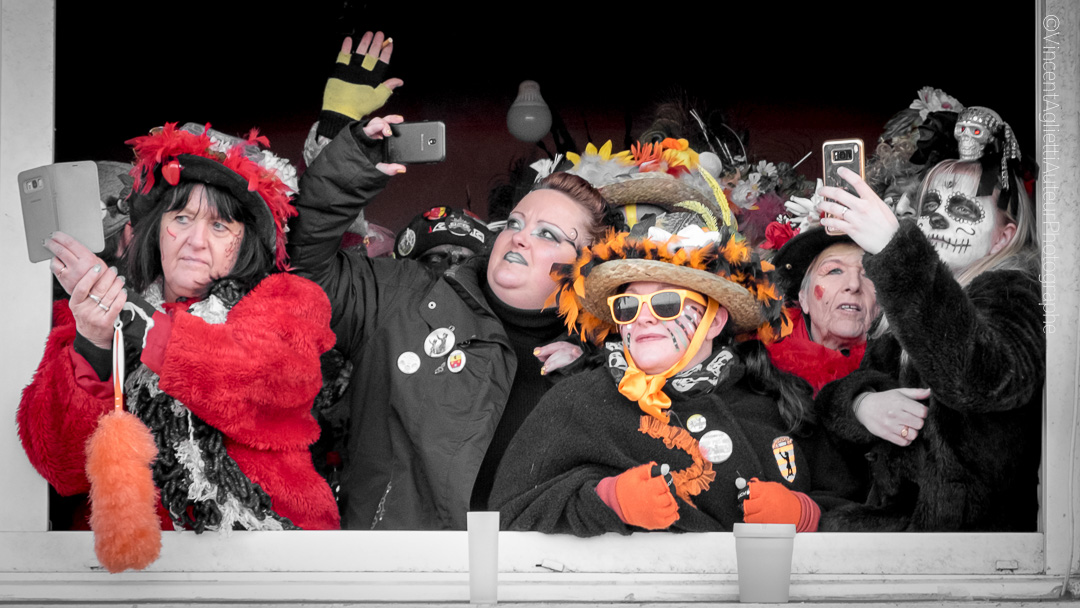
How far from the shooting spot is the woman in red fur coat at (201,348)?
3.76 meters

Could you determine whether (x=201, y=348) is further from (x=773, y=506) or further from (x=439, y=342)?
(x=773, y=506)

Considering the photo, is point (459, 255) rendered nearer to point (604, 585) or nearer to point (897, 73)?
point (604, 585)

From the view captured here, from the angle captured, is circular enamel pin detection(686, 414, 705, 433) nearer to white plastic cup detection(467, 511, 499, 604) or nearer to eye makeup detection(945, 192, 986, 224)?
white plastic cup detection(467, 511, 499, 604)

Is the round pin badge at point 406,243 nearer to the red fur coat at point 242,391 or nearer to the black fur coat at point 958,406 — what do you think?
the red fur coat at point 242,391

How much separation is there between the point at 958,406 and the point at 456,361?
1.83 m

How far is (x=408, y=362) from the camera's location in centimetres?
444

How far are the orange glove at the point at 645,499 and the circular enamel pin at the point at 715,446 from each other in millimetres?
240

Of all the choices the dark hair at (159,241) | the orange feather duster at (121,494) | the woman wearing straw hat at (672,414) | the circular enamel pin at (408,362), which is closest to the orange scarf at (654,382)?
the woman wearing straw hat at (672,414)

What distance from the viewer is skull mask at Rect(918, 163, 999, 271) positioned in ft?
14.8

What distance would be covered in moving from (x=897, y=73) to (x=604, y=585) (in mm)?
3069

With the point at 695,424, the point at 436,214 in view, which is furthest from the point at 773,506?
the point at 436,214

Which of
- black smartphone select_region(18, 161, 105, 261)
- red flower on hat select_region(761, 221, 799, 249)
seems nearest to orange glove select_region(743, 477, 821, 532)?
red flower on hat select_region(761, 221, 799, 249)

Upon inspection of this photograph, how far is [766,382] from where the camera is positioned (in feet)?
13.6

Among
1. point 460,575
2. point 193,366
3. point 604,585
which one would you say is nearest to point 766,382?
point 604,585
